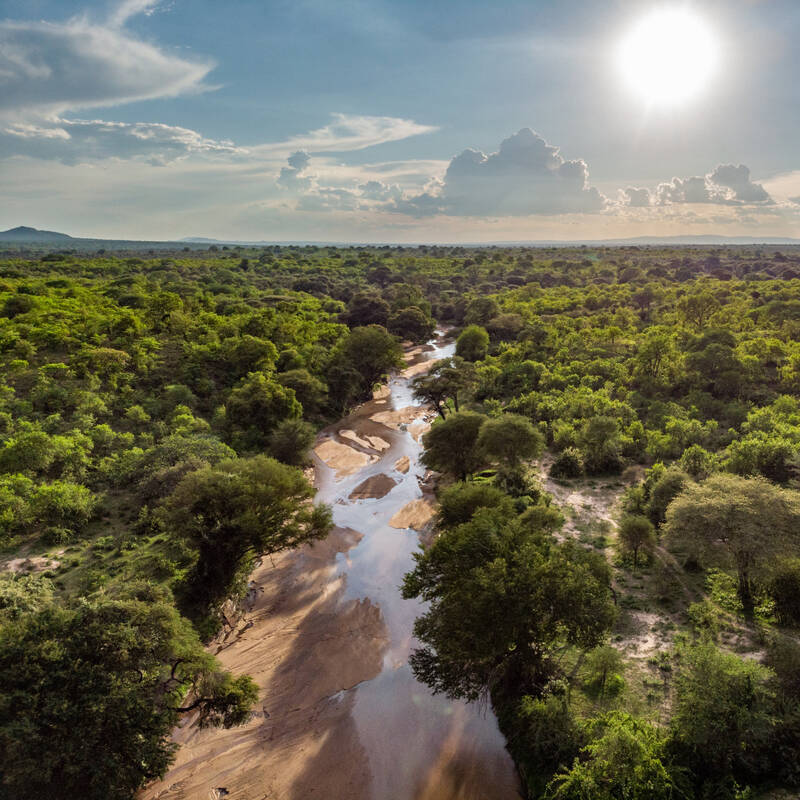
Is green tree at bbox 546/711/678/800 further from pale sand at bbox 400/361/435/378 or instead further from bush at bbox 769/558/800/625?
pale sand at bbox 400/361/435/378

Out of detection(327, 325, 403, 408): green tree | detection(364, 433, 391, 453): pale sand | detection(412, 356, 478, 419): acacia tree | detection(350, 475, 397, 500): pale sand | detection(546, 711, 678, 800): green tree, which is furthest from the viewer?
detection(327, 325, 403, 408): green tree

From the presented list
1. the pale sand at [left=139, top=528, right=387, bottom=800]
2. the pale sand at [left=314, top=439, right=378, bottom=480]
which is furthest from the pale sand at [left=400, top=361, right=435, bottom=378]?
the pale sand at [left=139, top=528, right=387, bottom=800]

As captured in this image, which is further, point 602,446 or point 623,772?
point 602,446

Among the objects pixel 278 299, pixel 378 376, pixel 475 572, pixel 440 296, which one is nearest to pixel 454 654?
pixel 475 572

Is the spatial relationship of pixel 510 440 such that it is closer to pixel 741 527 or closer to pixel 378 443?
pixel 741 527

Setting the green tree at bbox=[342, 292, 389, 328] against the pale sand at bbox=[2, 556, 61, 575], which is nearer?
the pale sand at bbox=[2, 556, 61, 575]

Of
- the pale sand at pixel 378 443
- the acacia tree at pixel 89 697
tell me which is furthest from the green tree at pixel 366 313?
the acacia tree at pixel 89 697

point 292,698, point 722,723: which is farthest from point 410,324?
point 722,723
